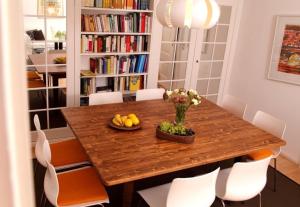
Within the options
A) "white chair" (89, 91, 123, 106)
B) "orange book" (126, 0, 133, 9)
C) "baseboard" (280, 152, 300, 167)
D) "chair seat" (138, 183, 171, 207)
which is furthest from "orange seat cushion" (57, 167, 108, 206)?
"baseboard" (280, 152, 300, 167)

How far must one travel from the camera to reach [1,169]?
0.36 meters

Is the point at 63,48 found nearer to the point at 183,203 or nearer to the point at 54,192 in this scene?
the point at 54,192

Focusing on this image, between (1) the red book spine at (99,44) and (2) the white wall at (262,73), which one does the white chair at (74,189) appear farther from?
(2) the white wall at (262,73)

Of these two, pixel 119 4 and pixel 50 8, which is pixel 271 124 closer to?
pixel 119 4

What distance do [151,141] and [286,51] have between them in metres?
2.64

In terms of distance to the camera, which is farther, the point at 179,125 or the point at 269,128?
the point at 269,128

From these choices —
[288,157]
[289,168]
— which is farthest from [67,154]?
[288,157]

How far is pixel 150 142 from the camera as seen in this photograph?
2.31 meters

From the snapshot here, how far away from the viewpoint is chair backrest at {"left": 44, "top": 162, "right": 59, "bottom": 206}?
1872 millimetres

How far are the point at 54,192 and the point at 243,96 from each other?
360 centimetres

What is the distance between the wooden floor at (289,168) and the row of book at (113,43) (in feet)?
7.87

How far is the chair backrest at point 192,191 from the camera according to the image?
5.81 feet

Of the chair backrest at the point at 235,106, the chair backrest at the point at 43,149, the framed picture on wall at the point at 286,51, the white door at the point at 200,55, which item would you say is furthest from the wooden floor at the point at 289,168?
the chair backrest at the point at 43,149

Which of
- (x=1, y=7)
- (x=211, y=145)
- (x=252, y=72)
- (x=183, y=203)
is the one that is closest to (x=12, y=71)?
(x=1, y=7)
